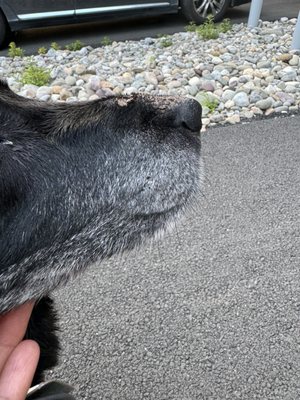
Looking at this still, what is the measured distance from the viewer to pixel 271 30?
823cm

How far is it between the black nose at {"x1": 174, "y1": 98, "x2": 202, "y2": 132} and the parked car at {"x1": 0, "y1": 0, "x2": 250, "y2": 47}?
7.18 m

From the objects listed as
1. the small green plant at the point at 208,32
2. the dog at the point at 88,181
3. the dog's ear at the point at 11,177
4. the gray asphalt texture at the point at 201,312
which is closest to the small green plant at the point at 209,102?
the gray asphalt texture at the point at 201,312

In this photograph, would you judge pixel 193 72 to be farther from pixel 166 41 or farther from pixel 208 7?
pixel 208 7

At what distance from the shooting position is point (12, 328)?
1.92 meters

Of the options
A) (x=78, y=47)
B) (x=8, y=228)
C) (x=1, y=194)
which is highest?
(x=1, y=194)

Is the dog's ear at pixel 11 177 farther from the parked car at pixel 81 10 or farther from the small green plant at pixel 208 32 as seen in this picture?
the parked car at pixel 81 10

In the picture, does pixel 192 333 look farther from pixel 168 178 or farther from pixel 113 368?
pixel 168 178

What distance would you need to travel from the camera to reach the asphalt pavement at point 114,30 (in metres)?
8.66

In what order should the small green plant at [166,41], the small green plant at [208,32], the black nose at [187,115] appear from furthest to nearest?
1. the small green plant at [208,32]
2. the small green plant at [166,41]
3. the black nose at [187,115]

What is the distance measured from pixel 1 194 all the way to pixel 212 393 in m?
1.57

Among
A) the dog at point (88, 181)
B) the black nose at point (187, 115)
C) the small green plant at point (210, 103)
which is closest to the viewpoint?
the dog at point (88, 181)

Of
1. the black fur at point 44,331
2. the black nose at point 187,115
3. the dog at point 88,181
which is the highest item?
the black nose at point 187,115

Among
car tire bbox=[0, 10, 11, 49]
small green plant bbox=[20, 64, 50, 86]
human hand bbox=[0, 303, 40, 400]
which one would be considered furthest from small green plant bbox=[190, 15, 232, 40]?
human hand bbox=[0, 303, 40, 400]

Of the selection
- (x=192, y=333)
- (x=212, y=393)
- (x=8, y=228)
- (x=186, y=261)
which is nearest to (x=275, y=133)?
(x=186, y=261)
